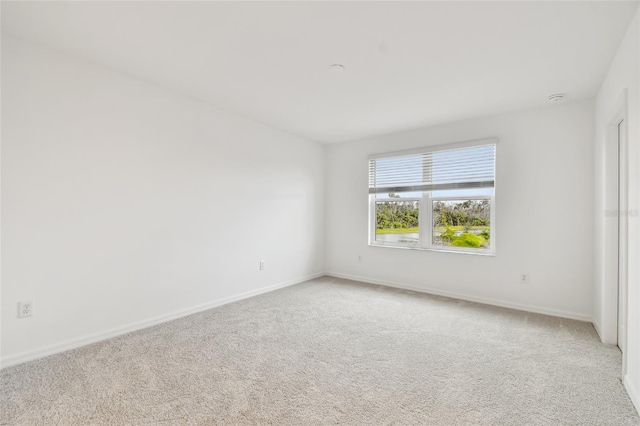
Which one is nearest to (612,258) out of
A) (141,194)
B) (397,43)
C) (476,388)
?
(476,388)

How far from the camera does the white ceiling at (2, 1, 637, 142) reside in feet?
6.12

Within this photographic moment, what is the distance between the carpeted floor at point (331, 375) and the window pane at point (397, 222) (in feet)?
5.08

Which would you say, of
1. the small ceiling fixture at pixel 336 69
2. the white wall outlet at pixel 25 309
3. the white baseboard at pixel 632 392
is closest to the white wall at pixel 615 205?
the white baseboard at pixel 632 392

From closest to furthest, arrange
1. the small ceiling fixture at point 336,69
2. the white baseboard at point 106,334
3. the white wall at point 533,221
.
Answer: the white baseboard at point 106,334 < the small ceiling fixture at point 336,69 < the white wall at point 533,221

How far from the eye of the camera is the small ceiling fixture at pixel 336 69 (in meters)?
2.53

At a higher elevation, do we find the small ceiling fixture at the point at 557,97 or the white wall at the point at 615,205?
the small ceiling fixture at the point at 557,97

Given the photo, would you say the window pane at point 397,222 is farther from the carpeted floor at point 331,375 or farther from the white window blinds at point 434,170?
the carpeted floor at point 331,375

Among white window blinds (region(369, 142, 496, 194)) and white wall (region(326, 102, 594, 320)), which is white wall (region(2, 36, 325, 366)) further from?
white wall (region(326, 102, 594, 320))

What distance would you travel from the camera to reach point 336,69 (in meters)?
2.58

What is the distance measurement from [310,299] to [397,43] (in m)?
2.96

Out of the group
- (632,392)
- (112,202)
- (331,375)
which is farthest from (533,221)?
(112,202)

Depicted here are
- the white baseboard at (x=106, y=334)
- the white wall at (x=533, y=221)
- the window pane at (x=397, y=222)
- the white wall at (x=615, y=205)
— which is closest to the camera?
the white wall at (x=615, y=205)

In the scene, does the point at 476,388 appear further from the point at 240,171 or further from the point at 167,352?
the point at 240,171

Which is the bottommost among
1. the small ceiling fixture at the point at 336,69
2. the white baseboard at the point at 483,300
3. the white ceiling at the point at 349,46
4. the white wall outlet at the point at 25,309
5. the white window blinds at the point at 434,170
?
the white baseboard at the point at 483,300
